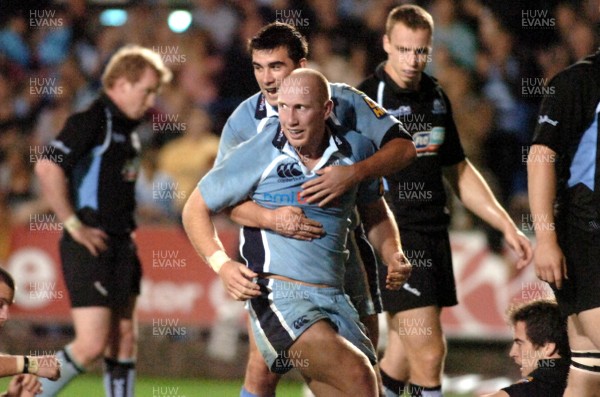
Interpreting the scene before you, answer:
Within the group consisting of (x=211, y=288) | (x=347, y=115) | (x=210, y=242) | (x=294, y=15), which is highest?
(x=294, y=15)

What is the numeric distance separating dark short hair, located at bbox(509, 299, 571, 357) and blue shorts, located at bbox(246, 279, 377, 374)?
3.37 feet

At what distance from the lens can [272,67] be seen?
554 centimetres

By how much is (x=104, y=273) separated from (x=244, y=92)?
13.7 feet

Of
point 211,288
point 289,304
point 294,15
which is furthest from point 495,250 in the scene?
point 289,304

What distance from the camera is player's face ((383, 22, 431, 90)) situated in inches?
252

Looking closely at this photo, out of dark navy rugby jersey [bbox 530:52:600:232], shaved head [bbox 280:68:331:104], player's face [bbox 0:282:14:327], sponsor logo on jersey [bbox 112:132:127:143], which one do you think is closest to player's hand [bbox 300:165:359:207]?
shaved head [bbox 280:68:331:104]

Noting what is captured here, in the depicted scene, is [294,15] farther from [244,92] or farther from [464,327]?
[464,327]

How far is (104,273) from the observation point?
23.8 feet

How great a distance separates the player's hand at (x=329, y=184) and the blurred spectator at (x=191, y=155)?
212 inches

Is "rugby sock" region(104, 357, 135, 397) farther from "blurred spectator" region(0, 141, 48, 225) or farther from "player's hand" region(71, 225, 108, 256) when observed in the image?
"blurred spectator" region(0, 141, 48, 225)

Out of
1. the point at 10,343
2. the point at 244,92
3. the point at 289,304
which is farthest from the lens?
the point at 244,92

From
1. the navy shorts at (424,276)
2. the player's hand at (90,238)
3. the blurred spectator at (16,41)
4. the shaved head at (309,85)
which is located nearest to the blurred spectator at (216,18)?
the blurred spectator at (16,41)

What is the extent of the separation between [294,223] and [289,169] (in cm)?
25

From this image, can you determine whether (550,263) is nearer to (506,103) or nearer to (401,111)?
(401,111)
